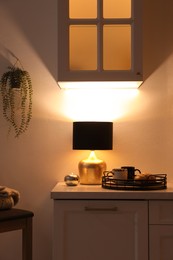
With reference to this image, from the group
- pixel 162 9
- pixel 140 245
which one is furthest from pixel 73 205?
pixel 162 9

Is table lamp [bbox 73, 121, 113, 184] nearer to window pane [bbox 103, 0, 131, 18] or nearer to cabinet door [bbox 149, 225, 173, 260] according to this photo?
cabinet door [bbox 149, 225, 173, 260]

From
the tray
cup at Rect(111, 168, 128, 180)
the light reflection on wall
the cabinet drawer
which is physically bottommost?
the cabinet drawer

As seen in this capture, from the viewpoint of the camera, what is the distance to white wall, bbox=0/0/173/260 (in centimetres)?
274

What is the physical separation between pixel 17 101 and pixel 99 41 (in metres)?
0.71

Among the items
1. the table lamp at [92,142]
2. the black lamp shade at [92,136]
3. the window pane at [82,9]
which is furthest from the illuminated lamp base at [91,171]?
the window pane at [82,9]

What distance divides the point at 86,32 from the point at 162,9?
625 mm

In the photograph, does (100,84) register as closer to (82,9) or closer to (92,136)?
(92,136)

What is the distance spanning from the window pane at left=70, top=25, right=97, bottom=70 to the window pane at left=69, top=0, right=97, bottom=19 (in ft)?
0.22

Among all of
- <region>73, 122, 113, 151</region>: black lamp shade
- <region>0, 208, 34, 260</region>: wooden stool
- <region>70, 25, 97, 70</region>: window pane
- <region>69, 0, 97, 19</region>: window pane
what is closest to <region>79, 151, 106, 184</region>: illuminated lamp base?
<region>73, 122, 113, 151</region>: black lamp shade

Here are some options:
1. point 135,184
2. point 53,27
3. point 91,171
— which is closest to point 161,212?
point 135,184

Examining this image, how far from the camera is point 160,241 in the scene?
2.22m

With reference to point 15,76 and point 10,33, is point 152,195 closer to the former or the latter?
point 15,76

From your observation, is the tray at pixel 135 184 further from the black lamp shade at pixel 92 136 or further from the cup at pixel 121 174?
the black lamp shade at pixel 92 136

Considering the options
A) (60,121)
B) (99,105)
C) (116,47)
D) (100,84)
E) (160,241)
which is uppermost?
(116,47)
